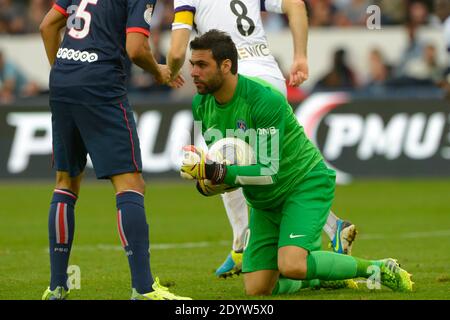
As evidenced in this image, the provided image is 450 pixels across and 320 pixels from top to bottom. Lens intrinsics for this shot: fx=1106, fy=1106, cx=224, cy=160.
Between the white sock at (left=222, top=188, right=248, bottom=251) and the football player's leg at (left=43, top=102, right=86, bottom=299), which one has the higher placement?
the football player's leg at (left=43, top=102, right=86, bottom=299)

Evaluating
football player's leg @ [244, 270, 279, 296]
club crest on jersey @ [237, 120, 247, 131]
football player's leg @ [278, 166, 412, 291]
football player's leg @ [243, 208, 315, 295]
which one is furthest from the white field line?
club crest on jersey @ [237, 120, 247, 131]

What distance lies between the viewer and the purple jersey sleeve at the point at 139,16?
23.4 ft

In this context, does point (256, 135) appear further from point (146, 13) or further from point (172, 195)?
point (172, 195)

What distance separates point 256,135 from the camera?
7.51m

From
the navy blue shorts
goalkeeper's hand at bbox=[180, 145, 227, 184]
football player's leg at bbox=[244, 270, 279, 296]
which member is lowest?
football player's leg at bbox=[244, 270, 279, 296]

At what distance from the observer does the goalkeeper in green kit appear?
24.1 feet

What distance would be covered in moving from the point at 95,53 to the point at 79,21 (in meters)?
0.26

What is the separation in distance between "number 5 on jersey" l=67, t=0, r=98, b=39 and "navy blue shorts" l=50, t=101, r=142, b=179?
48 centimetres

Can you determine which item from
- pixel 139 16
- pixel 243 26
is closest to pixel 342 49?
pixel 243 26

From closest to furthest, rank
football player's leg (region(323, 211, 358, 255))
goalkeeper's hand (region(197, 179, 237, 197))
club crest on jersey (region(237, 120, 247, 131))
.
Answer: goalkeeper's hand (region(197, 179, 237, 197)), club crest on jersey (region(237, 120, 247, 131)), football player's leg (region(323, 211, 358, 255))

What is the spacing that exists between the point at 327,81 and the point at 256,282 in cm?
1217

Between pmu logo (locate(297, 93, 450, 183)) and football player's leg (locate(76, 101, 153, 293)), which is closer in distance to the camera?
football player's leg (locate(76, 101, 153, 293))

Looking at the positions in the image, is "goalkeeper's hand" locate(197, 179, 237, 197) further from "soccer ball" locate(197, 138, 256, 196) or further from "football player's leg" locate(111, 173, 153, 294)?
"football player's leg" locate(111, 173, 153, 294)
